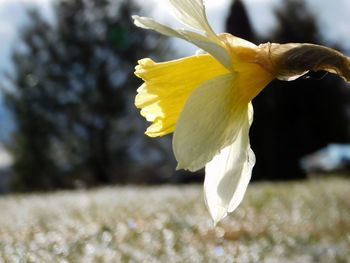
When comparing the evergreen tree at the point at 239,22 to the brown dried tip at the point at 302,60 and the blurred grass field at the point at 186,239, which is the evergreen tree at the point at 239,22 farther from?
the brown dried tip at the point at 302,60

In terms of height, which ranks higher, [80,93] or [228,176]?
[228,176]

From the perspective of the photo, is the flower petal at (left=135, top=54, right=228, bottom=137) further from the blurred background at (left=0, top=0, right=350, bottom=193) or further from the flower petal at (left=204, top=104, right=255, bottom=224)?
the blurred background at (left=0, top=0, right=350, bottom=193)

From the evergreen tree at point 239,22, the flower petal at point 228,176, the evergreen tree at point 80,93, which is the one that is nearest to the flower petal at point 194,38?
the flower petal at point 228,176

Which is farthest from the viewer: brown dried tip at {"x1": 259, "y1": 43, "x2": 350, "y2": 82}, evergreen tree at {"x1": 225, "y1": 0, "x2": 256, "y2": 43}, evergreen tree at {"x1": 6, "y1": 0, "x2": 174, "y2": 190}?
evergreen tree at {"x1": 6, "y1": 0, "x2": 174, "y2": 190}

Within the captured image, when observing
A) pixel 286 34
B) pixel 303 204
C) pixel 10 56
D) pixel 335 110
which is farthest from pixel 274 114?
pixel 303 204

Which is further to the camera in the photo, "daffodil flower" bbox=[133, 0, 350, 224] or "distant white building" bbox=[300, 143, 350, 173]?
"distant white building" bbox=[300, 143, 350, 173]

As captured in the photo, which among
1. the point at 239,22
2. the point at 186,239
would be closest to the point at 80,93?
the point at 239,22

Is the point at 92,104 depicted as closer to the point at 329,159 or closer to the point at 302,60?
the point at 329,159

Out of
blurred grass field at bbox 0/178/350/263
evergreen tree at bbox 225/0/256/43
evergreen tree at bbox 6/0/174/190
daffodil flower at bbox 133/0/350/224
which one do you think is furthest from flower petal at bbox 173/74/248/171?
evergreen tree at bbox 6/0/174/190

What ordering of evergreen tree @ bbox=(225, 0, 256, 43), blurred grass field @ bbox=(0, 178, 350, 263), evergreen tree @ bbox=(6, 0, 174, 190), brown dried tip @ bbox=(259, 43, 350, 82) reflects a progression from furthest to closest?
evergreen tree @ bbox=(6, 0, 174, 190), evergreen tree @ bbox=(225, 0, 256, 43), blurred grass field @ bbox=(0, 178, 350, 263), brown dried tip @ bbox=(259, 43, 350, 82)
